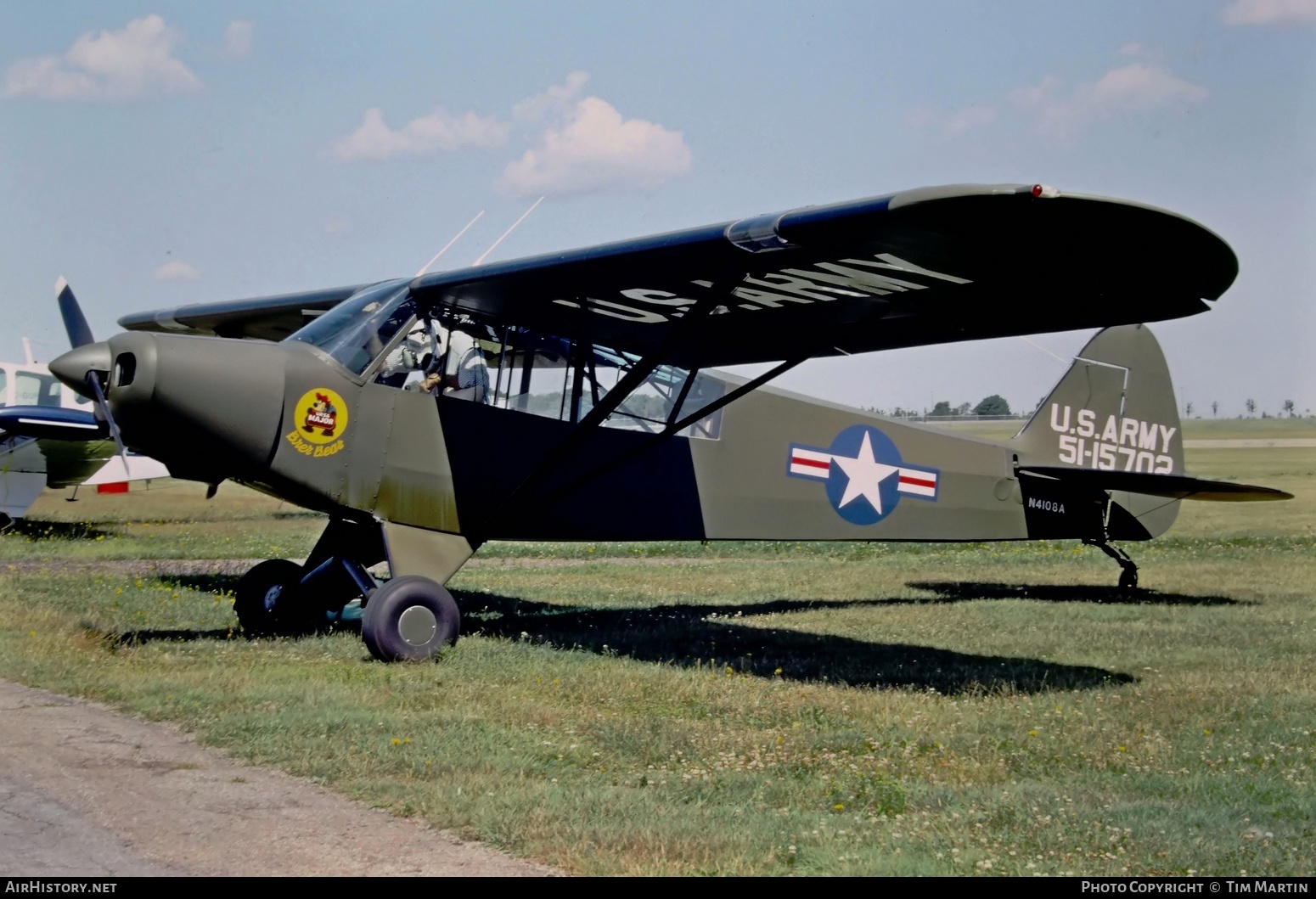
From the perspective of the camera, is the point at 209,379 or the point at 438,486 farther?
the point at 438,486

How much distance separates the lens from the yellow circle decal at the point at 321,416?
316 inches

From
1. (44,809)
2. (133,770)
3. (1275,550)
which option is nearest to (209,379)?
(133,770)

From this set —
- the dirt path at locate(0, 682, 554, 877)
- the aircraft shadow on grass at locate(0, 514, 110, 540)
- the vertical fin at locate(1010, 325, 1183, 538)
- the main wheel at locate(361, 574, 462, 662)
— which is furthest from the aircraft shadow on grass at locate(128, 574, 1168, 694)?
the aircraft shadow on grass at locate(0, 514, 110, 540)

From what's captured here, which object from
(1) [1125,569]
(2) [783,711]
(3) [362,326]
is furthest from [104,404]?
(1) [1125,569]

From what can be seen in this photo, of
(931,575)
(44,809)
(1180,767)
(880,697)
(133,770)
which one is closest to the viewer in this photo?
(44,809)

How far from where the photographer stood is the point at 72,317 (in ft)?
60.0

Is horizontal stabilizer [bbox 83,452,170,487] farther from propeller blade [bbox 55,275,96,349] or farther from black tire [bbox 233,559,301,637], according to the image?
black tire [bbox 233,559,301,637]

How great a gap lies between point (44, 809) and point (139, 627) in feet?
16.6

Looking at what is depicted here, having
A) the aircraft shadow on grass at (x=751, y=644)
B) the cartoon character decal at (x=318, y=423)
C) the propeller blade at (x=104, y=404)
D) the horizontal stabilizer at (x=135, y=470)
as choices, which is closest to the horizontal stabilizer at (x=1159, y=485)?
the aircraft shadow on grass at (x=751, y=644)

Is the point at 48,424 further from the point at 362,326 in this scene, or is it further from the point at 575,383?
the point at 575,383

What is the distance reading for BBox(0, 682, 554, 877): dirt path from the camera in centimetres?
388

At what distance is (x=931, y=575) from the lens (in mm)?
14328

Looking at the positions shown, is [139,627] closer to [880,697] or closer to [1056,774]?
[880,697]

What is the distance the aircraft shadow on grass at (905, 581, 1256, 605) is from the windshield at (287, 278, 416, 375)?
596 cm
